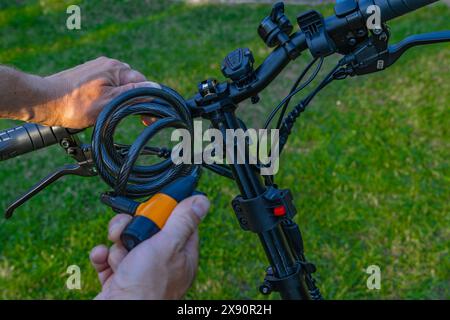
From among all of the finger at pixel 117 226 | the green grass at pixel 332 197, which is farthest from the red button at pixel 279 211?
the green grass at pixel 332 197

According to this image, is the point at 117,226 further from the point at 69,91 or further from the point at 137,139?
the point at 69,91

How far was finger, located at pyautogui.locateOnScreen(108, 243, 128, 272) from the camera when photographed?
141cm

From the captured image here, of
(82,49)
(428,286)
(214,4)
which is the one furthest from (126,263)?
(214,4)

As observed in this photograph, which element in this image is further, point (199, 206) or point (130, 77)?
point (130, 77)

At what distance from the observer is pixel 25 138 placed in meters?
1.85

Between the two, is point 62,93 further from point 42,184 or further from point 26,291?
point 26,291

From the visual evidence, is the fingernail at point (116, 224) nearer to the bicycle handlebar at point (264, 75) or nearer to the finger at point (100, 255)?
the finger at point (100, 255)

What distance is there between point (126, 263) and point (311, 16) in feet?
2.64

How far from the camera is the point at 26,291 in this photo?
4.27m

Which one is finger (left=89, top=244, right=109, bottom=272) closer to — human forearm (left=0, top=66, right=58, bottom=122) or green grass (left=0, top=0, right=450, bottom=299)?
human forearm (left=0, top=66, right=58, bottom=122)

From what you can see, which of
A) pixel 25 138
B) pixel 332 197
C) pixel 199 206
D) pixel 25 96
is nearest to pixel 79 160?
pixel 25 138

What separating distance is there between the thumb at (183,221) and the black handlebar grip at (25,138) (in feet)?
2.18

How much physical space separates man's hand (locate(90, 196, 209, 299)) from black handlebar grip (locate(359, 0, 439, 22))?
665 mm

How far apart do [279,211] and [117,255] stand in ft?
1.47
